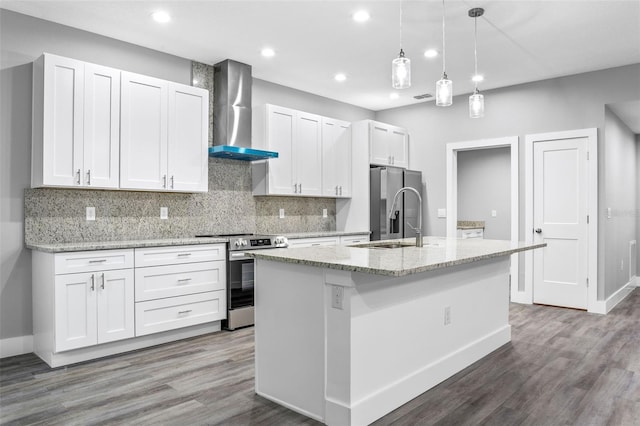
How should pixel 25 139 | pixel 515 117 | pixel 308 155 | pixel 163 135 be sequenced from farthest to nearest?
pixel 515 117
pixel 308 155
pixel 163 135
pixel 25 139

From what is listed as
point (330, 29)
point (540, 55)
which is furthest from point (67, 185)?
point (540, 55)

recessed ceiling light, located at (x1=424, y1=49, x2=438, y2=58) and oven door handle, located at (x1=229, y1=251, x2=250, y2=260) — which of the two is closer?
oven door handle, located at (x1=229, y1=251, x2=250, y2=260)

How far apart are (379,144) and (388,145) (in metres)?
0.22

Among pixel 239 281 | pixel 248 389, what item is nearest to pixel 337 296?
→ pixel 248 389

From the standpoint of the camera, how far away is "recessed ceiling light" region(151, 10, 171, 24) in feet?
11.7

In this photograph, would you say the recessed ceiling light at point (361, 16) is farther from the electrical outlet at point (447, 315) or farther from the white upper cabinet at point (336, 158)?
the electrical outlet at point (447, 315)

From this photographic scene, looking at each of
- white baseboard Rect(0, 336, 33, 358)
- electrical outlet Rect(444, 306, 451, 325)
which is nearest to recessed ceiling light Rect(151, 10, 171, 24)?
white baseboard Rect(0, 336, 33, 358)

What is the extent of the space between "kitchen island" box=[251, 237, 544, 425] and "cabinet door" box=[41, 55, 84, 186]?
6.22 feet

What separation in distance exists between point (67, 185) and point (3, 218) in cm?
57

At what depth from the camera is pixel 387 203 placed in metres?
5.87

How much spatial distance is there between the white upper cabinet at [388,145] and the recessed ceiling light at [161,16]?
3.00 meters

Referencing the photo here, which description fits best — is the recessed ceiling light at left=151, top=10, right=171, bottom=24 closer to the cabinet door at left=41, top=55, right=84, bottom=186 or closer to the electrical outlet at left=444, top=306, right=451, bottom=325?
the cabinet door at left=41, top=55, right=84, bottom=186

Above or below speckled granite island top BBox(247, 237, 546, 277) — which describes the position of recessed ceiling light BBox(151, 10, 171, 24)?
above

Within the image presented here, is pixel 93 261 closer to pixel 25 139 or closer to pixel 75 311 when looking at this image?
pixel 75 311
